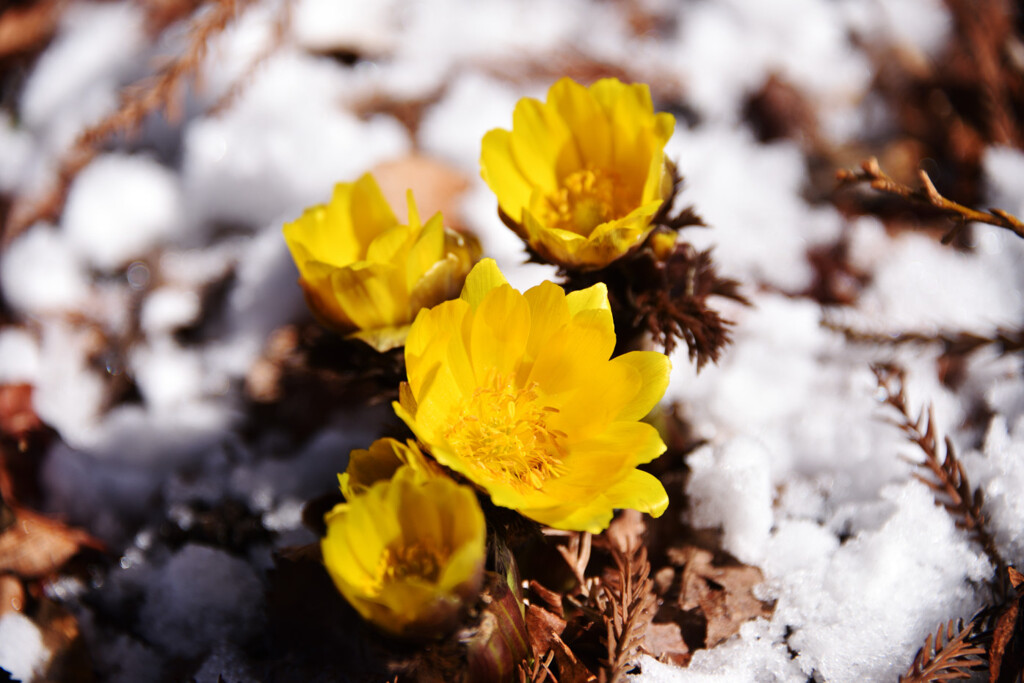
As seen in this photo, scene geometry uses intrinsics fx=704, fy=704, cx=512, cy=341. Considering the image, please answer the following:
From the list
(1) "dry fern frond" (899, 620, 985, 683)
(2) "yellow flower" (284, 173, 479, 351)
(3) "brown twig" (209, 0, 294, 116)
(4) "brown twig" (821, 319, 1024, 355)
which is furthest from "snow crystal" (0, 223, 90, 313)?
(1) "dry fern frond" (899, 620, 985, 683)

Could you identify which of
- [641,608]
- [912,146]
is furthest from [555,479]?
[912,146]

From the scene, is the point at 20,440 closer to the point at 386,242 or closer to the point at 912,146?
the point at 386,242

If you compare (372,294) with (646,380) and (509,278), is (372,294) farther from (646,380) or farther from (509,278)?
(509,278)

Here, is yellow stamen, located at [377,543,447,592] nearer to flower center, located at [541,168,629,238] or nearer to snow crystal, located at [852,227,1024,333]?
flower center, located at [541,168,629,238]

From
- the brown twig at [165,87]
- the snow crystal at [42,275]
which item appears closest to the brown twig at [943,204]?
the brown twig at [165,87]

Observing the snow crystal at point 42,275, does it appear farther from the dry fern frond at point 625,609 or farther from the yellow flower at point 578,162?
the dry fern frond at point 625,609

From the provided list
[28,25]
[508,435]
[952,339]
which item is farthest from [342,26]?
[952,339]
